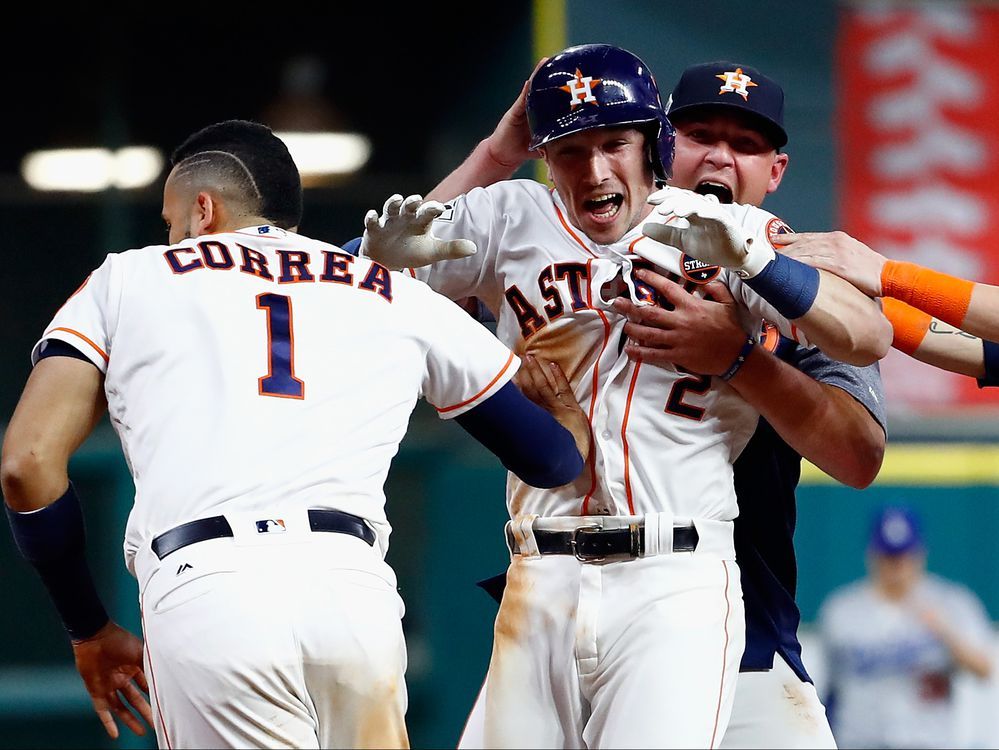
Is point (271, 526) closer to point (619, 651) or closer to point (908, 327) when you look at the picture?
point (619, 651)

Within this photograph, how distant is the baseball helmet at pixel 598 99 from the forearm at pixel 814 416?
52 centimetres

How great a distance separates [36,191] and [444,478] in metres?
2.87

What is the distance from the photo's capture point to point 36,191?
Result: 8312 mm

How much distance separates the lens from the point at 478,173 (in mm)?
3639

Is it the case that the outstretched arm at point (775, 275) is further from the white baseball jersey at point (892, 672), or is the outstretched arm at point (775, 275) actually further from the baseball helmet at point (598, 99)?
the white baseball jersey at point (892, 672)

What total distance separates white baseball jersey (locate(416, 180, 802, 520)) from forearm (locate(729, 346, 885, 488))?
9 centimetres

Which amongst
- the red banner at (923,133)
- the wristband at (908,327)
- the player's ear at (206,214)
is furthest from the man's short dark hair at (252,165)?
the red banner at (923,133)

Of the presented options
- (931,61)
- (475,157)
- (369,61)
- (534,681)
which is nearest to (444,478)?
(369,61)

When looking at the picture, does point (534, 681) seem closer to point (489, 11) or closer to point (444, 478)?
point (444, 478)

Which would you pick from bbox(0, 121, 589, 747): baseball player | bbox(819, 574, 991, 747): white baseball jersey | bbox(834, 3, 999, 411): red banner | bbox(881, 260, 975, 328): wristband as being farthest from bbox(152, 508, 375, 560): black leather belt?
bbox(834, 3, 999, 411): red banner

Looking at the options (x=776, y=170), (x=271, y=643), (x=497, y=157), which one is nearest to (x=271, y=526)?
(x=271, y=643)

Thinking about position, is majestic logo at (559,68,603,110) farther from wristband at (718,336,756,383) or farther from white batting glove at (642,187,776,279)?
wristband at (718,336,756,383)

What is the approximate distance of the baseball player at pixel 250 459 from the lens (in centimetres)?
267

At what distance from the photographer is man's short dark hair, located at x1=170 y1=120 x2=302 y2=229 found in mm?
3111
